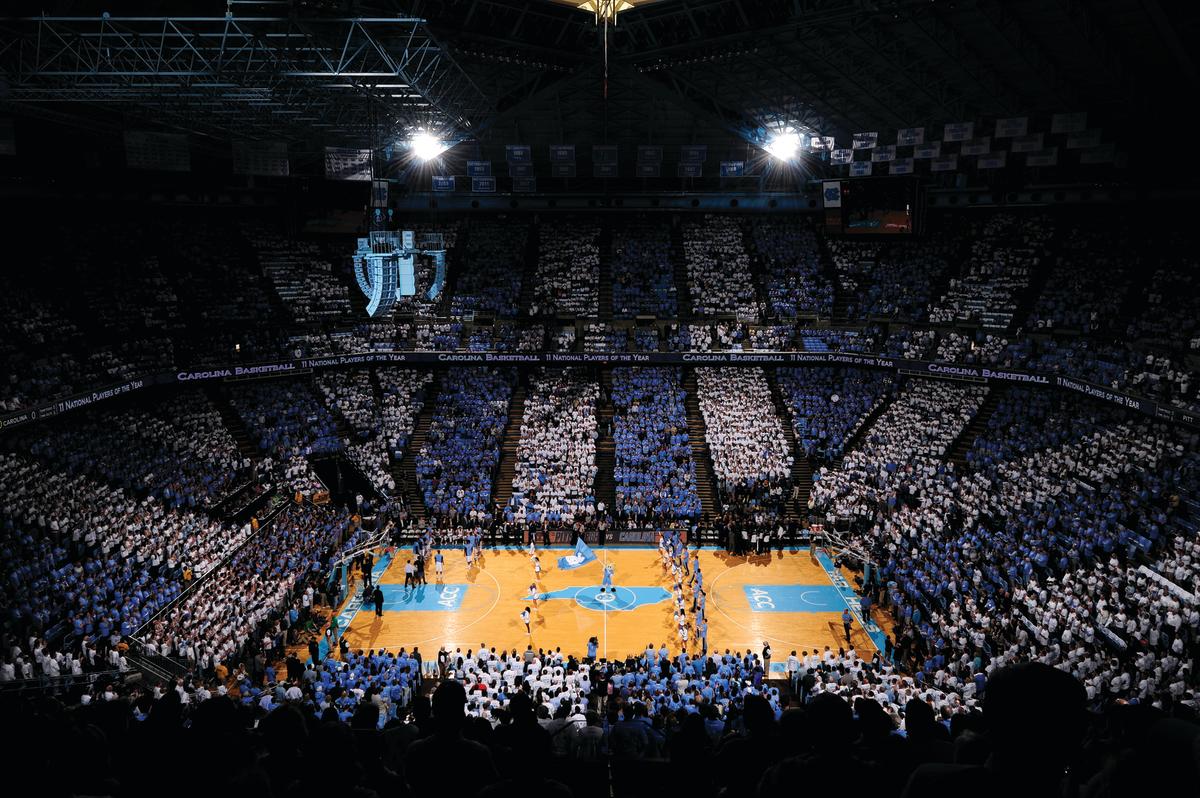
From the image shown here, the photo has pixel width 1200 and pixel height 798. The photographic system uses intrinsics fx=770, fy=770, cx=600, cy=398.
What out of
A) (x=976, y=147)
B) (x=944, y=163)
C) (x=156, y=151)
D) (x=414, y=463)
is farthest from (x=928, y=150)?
(x=156, y=151)

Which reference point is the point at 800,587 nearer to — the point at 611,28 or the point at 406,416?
the point at 406,416

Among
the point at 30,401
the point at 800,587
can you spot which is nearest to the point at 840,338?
the point at 800,587

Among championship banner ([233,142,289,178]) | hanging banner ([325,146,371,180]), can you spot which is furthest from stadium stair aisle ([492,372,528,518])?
championship banner ([233,142,289,178])

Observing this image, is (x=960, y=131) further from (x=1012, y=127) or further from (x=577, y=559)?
(x=577, y=559)

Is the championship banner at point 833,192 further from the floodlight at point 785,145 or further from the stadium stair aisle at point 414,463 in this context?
the stadium stair aisle at point 414,463

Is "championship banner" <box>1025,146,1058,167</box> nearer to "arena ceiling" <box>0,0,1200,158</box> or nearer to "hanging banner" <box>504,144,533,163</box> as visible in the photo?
"arena ceiling" <box>0,0,1200,158</box>

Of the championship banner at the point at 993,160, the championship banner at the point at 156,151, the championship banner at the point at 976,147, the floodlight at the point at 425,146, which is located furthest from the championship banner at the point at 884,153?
the championship banner at the point at 156,151

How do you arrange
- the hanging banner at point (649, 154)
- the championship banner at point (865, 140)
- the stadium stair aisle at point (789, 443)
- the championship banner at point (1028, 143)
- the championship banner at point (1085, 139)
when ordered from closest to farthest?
the championship banner at point (1085, 139) → the championship banner at point (1028, 143) → the championship banner at point (865, 140) → the stadium stair aisle at point (789, 443) → the hanging banner at point (649, 154)
